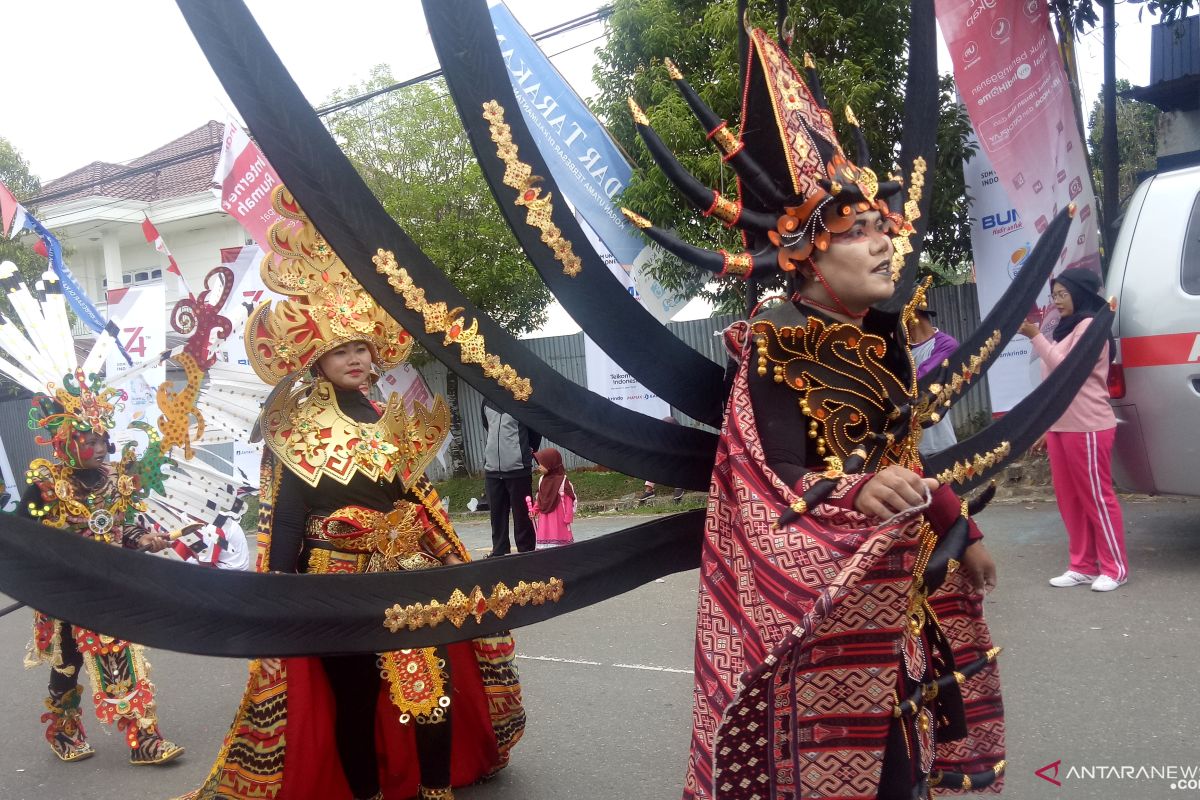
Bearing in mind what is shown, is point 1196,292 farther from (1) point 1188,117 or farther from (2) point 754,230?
(1) point 1188,117

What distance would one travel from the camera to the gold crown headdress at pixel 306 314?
288 cm

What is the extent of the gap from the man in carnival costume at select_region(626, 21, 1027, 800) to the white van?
358 centimetres

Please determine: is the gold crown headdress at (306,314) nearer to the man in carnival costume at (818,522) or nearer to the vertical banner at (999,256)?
the man in carnival costume at (818,522)

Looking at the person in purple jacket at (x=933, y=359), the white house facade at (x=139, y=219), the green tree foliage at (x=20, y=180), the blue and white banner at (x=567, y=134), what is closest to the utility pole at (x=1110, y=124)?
the blue and white banner at (x=567, y=134)

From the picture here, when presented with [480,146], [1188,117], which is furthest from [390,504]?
[1188,117]

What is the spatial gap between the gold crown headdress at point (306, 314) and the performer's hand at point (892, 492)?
1606 mm

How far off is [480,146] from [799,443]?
92 centimetres

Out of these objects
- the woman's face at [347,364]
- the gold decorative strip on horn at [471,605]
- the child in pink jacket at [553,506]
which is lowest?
the child in pink jacket at [553,506]

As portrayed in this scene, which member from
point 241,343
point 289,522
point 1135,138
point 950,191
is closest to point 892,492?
point 289,522

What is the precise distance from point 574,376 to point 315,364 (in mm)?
11948

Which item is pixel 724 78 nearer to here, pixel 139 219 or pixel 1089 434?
pixel 1089 434

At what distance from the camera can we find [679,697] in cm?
448

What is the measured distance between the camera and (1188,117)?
15430 mm

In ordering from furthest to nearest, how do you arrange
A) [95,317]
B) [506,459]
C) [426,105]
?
[426,105] < [506,459] < [95,317]
